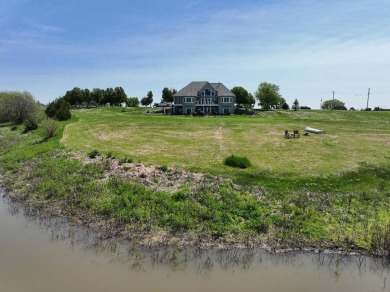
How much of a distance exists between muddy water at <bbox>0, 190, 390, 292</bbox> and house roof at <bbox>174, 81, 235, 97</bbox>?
3124 inches

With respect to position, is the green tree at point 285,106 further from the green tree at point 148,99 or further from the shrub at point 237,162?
the shrub at point 237,162

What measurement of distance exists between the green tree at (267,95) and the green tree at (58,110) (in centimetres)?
6735

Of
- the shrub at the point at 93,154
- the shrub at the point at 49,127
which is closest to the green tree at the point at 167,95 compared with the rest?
the shrub at the point at 49,127

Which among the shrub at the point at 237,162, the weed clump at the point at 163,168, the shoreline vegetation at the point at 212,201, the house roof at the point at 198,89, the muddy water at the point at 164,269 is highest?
the house roof at the point at 198,89

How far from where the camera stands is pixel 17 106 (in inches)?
2446

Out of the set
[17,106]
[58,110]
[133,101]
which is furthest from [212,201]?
[133,101]

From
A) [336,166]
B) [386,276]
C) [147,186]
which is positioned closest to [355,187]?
[336,166]

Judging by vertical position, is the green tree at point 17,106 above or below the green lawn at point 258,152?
above

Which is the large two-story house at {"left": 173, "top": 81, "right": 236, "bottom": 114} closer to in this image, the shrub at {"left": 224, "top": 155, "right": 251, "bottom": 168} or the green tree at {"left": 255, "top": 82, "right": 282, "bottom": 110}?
the green tree at {"left": 255, "top": 82, "right": 282, "bottom": 110}

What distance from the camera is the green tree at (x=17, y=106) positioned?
202 feet

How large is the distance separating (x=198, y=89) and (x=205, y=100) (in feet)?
13.5

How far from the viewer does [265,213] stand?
17.4 metres

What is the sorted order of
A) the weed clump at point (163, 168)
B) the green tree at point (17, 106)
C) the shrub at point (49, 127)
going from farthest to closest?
the green tree at point (17, 106)
the shrub at point (49, 127)
the weed clump at point (163, 168)

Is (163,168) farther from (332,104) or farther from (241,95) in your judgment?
(332,104)
